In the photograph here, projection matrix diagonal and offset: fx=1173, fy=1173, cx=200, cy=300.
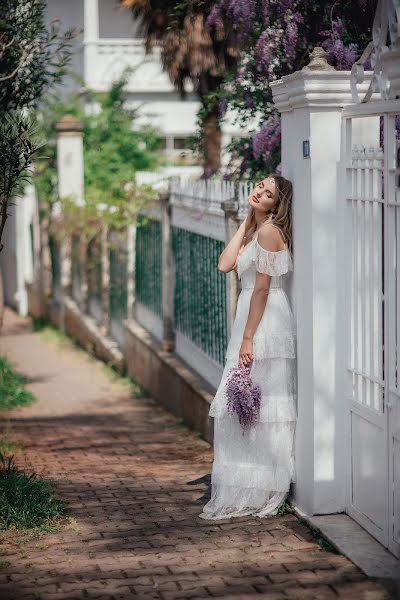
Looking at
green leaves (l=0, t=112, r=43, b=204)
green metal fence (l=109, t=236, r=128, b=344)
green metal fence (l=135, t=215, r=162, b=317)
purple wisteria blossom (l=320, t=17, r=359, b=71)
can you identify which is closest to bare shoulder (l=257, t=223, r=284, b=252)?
green leaves (l=0, t=112, r=43, b=204)

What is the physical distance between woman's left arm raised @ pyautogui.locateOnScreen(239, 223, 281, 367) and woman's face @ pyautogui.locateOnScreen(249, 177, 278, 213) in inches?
5.2

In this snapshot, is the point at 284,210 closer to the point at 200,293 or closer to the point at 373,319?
the point at 373,319

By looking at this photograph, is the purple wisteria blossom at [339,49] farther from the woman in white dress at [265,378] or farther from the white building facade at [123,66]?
the white building facade at [123,66]

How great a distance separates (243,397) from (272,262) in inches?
32.6

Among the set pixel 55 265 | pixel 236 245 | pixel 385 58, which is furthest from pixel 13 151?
pixel 55 265

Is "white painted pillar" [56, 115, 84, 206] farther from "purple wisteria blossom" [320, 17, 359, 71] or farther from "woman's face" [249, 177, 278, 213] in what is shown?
"woman's face" [249, 177, 278, 213]

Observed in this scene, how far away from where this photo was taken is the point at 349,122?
22.2 ft

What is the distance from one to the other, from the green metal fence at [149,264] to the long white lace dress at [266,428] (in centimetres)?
558

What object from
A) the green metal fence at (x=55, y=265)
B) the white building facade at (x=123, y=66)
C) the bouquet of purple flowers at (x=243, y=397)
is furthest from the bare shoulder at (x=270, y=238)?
the white building facade at (x=123, y=66)

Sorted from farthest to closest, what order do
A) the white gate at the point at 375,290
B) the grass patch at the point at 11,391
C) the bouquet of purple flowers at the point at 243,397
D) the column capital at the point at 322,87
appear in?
the grass patch at the point at 11,391
the bouquet of purple flowers at the point at 243,397
the column capital at the point at 322,87
the white gate at the point at 375,290

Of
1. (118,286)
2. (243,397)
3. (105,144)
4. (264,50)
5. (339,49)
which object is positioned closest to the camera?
(243,397)

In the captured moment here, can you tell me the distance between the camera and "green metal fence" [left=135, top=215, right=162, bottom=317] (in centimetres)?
1284

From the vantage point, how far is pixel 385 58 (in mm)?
5953

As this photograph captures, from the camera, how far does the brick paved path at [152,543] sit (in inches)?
231
